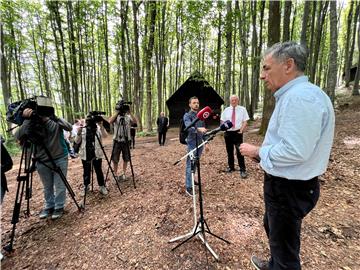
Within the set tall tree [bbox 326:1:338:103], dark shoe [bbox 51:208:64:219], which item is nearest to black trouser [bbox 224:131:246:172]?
dark shoe [bbox 51:208:64:219]

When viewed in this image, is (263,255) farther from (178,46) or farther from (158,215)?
(178,46)

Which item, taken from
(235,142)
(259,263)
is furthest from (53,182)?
(235,142)

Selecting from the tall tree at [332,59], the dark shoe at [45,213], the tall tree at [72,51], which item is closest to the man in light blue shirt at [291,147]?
the dark shoe at [45,213]

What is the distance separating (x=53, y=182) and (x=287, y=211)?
4.35 m

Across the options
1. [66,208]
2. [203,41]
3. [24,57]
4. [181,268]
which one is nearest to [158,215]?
[181,268]

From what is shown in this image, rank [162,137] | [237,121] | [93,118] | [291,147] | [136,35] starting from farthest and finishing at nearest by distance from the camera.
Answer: [136,35]
[162,137]
[237,121]
[93,118]
[291,147]

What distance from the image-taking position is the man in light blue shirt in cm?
161

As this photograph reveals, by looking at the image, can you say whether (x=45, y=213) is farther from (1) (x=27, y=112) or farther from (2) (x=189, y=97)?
(2) (x=189, y=97)

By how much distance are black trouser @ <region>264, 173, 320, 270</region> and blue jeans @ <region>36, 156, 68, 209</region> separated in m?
3.94

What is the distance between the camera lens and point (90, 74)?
26.1 meters

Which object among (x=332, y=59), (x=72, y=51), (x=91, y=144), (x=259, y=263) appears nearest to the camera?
(x=259, y=263)

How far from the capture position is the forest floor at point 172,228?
2.88 m

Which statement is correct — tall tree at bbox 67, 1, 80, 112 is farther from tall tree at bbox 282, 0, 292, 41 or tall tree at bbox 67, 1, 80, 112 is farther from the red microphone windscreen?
the red microphone windscreen

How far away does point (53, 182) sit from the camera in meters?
4.22
